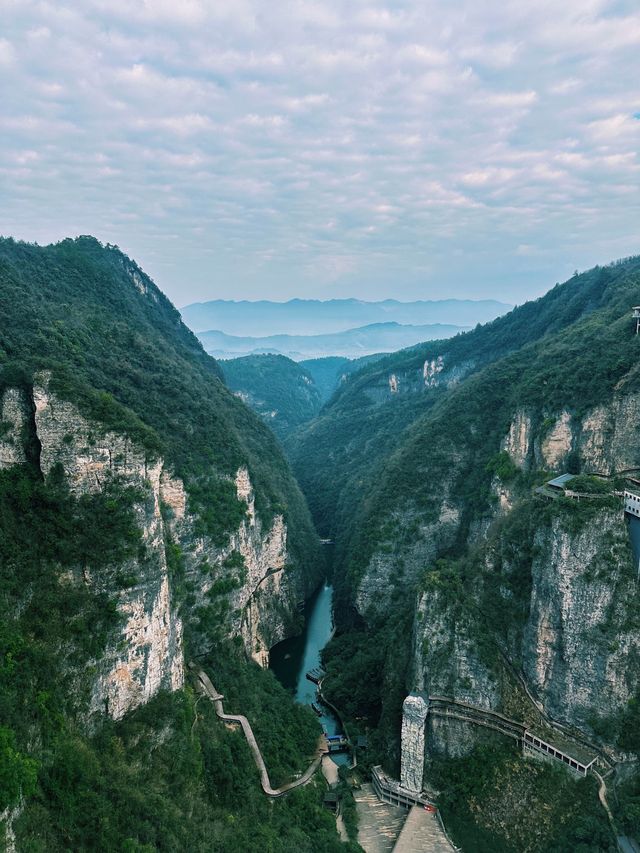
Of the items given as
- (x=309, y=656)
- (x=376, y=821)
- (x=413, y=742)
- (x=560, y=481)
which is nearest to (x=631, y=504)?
(x=560, y=481)

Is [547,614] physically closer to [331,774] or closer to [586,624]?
[586,624]

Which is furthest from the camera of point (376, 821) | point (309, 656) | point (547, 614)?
point (309, 656)

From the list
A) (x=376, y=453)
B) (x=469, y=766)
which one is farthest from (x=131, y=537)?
(x=376, y=453)

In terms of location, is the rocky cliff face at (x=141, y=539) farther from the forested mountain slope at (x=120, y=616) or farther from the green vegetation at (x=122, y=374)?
the green vegetation at (x=122, y=374)

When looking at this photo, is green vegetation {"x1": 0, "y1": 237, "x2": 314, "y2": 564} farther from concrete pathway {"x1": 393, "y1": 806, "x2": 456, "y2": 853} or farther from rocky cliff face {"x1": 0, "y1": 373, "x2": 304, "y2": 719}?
concrete pathway {"x1": 393, "y1": 806, "x2": 456, "y2": 853}

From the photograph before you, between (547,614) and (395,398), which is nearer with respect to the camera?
(547,614)

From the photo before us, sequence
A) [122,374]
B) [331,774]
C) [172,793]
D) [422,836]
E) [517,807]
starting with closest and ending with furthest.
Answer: [172,793] < [517,807] < [422,836] < [331,774] < [122,374]

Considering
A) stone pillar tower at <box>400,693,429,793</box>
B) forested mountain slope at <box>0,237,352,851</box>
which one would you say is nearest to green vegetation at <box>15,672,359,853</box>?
forested mountain slope at <box>0,237,352,851</box>
